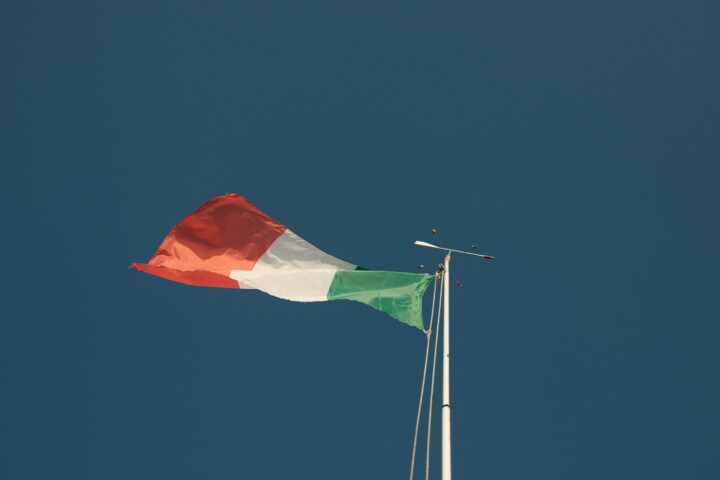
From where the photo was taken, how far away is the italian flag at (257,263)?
2016cm

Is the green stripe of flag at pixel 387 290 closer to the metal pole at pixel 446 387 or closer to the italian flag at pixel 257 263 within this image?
the italian flag at pixel 257 263

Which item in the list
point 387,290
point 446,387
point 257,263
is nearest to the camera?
point 446,387

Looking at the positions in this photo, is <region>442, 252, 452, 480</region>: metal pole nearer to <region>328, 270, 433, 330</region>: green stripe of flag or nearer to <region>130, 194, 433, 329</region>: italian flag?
<region>328, 270, 433, 330</region>: green stripe of flag

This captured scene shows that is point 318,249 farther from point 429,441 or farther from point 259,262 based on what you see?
point 429,441

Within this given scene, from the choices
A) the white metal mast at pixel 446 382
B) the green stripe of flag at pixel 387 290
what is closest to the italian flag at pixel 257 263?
the green stripe of flag at pixel 387 290

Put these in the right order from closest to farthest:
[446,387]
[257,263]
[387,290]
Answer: [446,387]
[387,290]
[257,263]

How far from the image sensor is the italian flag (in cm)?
2016

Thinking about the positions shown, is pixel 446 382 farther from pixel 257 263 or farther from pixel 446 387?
pixel 257 263

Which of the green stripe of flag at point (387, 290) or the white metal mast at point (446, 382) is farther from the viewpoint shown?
the green stripe of flag at point (387, 290)

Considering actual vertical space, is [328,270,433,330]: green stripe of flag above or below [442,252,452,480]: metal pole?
above

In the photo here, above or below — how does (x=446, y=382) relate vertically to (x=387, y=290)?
below

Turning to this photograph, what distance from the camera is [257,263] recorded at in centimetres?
2177

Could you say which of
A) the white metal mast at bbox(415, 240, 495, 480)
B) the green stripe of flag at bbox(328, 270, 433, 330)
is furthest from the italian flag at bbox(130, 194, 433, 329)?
the white metal mast at bbox(415, 240, 495, 480)

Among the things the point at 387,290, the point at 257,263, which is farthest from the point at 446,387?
the point at 257,263
